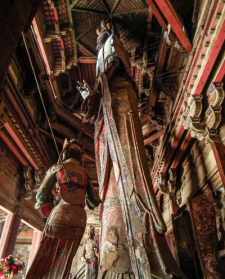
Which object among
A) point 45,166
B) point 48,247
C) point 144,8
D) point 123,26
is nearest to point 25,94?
point 45,166

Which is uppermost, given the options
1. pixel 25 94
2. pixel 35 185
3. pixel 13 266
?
pixel 25 94

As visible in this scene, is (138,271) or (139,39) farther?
(139,39)

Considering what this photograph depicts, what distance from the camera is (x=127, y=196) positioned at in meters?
2.07

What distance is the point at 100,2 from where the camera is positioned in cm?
473

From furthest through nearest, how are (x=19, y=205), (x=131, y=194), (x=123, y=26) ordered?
(x=19, y=205) < (x=123, y=26) < (x=131, y=194)

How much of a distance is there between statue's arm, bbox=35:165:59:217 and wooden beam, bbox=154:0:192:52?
2361mm

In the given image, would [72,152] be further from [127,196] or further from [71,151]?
[127,196]

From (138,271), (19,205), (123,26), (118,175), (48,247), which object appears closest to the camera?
(138,271)

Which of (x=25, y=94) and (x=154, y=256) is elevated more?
(x=25, y=94)

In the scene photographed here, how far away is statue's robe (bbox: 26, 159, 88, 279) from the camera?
238 centimetres

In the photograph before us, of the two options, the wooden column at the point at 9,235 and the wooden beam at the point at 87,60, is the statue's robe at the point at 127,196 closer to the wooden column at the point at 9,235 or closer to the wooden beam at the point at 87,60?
the wooden beam at the point at 87,60

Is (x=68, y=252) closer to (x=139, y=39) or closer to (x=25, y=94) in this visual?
(x=25, y=94)

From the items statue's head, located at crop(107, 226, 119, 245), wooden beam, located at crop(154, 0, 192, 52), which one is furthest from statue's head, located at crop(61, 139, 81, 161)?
wooden beam, located at crop(154, 0, 192, 52)

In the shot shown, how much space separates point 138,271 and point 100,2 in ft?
16.0
